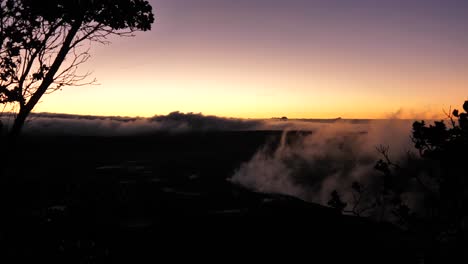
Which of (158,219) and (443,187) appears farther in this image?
(158,219)

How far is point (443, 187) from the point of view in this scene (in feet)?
45.8

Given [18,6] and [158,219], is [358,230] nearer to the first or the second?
[158,219]

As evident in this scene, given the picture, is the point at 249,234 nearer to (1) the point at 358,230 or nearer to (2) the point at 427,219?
(1) the point at 358,230

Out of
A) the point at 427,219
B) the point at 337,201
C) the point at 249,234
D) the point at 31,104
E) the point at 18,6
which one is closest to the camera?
the point at 31,104

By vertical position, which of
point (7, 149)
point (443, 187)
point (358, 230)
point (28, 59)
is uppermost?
point (28, 59)

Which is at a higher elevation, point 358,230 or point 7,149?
point 7,149

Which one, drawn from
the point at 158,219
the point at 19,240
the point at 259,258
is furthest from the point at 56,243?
the point at 158,219

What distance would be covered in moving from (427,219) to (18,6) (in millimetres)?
17634

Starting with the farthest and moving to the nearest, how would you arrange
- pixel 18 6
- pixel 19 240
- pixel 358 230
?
pixel 358 230, pixel 19 240, pixel 18 6

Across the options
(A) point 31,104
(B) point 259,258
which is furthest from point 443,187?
(B) point 259,258

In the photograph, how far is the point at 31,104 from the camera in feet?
36.1

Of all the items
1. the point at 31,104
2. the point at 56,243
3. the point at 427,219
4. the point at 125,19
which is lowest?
the point at 56,243

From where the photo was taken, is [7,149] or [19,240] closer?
[7,149]

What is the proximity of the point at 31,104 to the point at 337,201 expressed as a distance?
20977 mm
